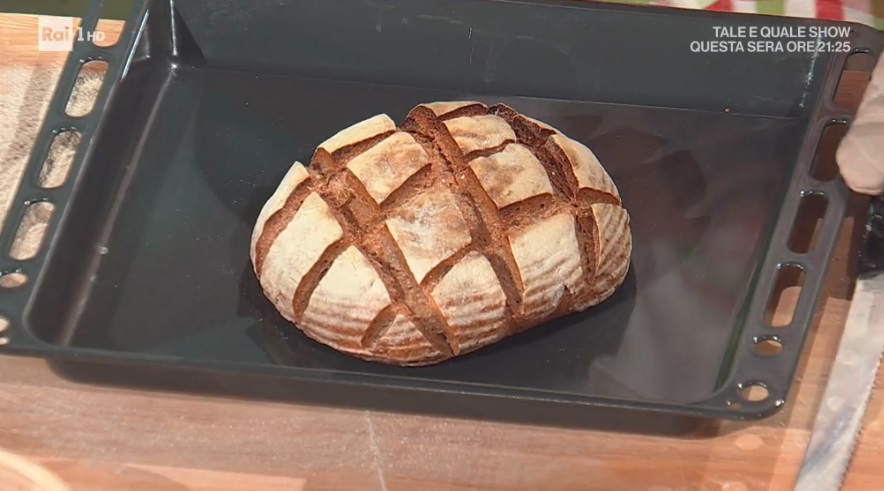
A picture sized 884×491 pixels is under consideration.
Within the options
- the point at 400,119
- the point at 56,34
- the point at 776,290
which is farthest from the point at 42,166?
the point at 776,290

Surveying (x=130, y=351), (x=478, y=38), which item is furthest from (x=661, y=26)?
(x=130, y=351)

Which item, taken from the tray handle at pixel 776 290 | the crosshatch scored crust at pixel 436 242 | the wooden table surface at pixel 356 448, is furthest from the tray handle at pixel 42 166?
the tray handle at pixel 776 290

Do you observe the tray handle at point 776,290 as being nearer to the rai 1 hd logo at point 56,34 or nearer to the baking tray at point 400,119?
the baking tray at point 400,119

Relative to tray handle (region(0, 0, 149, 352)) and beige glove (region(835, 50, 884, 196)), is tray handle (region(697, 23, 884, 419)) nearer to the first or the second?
beige glove (region(835, 50, 884, 196))

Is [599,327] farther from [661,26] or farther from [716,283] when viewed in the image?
[661,26]

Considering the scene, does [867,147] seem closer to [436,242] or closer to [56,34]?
[436,242]

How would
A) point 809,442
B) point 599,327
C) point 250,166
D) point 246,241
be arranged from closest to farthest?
point 809,442, point 599,327, point 246,241, point 250,166

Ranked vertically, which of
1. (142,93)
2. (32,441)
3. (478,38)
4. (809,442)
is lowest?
(32,441)
